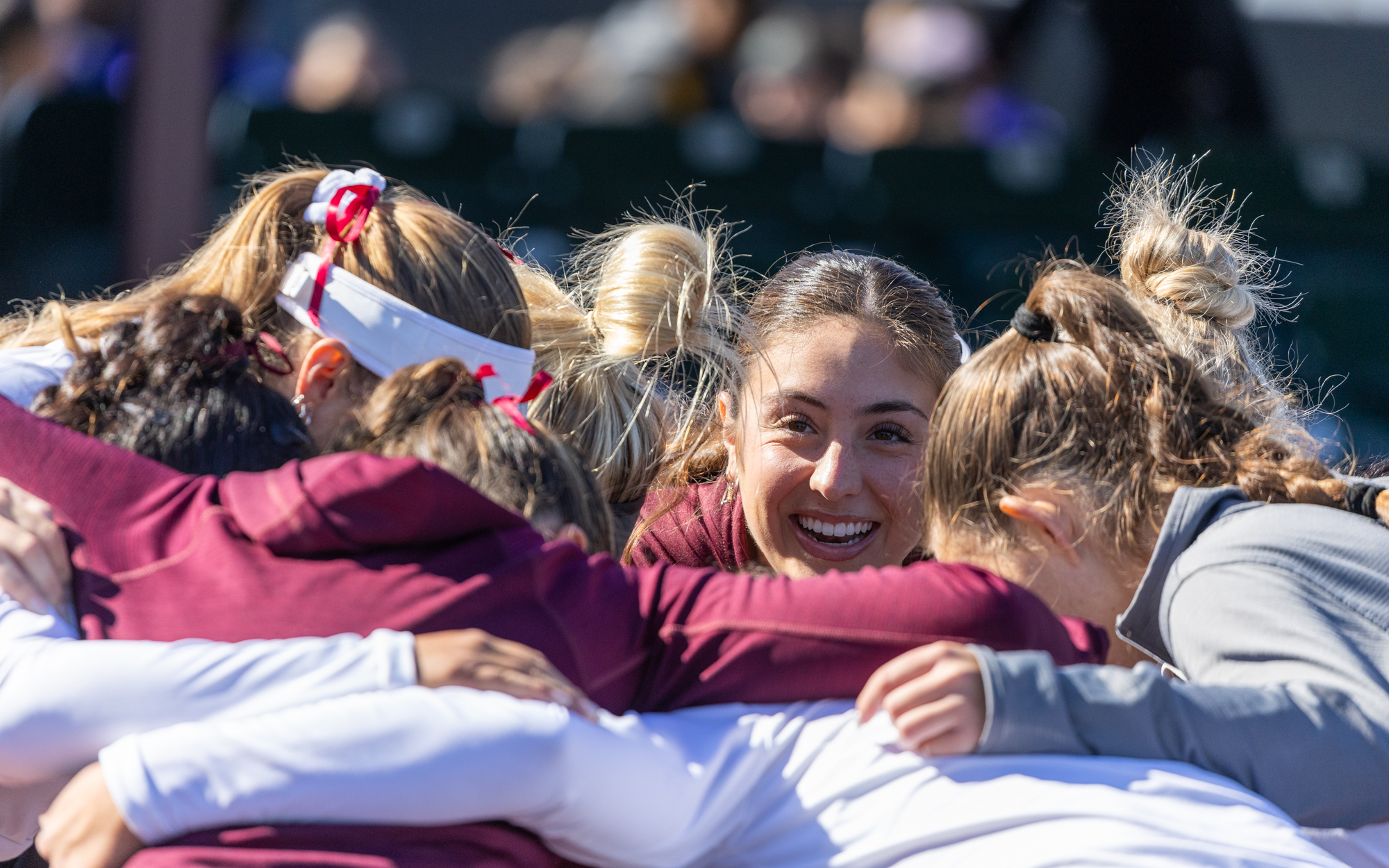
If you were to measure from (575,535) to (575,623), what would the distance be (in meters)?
0.14

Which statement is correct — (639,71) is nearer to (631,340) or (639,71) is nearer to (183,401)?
(631,340)

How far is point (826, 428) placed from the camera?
2.22 m

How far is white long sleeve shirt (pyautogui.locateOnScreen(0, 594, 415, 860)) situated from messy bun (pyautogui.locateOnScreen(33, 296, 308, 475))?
24cm

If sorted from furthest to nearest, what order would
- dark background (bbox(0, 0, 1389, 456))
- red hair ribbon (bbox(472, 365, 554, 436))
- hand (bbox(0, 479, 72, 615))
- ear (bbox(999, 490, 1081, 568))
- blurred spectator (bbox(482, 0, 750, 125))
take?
1. blurred spectator (bbox(482, 0, 750, 125))
2. dark background (bbox(0, 0, 1389, 456))
3. ear (bbox(999, 490, 1081, 568))
4. red hair ribbon (bbox(472, 365, 554, 436))
5. hand (bbox(0, 479, 72, 615))

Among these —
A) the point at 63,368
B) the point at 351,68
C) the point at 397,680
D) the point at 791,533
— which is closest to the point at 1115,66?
the point at 351,68

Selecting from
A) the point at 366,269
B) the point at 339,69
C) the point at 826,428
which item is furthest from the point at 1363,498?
the point at 339,69

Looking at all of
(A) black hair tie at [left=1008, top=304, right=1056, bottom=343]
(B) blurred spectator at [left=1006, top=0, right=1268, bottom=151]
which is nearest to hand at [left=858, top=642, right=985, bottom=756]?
(A) black hair tie at [left=1008, top=304, right=1056, bottom=343]

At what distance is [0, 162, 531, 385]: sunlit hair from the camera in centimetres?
168

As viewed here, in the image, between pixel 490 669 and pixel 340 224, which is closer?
pixel 490 669

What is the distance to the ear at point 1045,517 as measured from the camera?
1558 mm

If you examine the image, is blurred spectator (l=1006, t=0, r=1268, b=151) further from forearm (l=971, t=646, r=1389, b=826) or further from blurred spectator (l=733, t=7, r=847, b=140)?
forearm (l=971, t=646, r=1389, b=826)

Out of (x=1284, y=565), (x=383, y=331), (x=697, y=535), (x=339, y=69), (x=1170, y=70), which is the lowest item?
(x=697, y=535)

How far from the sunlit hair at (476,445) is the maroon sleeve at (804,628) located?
14 centimetres

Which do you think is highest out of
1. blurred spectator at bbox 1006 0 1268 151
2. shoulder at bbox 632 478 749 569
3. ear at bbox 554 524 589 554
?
blurred spectator at bbox 1006 0 1268 151
